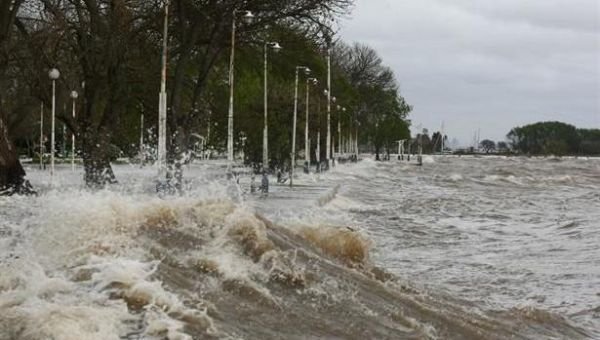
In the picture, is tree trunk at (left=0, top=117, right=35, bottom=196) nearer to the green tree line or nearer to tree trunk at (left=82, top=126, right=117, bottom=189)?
the green tree line

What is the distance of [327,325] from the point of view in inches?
389

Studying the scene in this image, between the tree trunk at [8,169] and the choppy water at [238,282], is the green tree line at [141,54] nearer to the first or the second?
the tree trunk at [8,169]

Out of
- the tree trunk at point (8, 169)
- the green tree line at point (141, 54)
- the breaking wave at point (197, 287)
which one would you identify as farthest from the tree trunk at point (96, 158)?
the breaking wave at point (197, 287)

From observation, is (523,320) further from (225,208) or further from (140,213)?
(140,213)

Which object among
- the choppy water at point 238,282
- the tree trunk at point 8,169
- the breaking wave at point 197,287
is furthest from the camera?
the tree trunk at point 8,169

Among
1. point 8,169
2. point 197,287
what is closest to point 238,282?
point 197,287

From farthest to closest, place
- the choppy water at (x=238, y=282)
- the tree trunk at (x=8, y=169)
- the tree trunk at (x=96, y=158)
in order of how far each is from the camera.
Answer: the tree trunk at (x=96, y=158) < the tree trunk at (x=8, y=169) < the choppy water at (x=238, y=282)

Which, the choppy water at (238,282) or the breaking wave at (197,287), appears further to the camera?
the choppy water at (238,282)

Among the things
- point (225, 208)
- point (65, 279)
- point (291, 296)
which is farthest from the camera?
point (225, 208)

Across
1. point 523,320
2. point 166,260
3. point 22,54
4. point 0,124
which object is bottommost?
point 523,320

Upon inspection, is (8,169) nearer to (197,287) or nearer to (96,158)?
(96,158)

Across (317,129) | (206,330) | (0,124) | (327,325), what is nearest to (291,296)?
(327,325)

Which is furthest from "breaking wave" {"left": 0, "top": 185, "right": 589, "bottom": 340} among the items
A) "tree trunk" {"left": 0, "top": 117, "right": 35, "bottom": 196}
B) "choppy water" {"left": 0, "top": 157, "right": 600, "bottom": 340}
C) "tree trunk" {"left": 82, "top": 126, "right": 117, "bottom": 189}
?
"tree trunk" {"left": 82, "top": 126, "right": 117, "bottom": 189}

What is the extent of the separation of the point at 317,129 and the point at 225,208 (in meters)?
47.6
